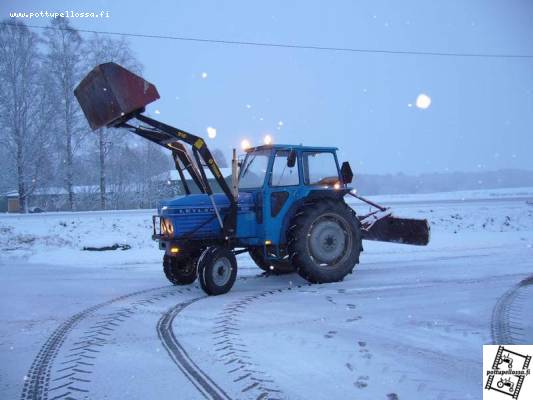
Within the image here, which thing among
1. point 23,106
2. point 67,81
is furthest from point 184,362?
point 67,81

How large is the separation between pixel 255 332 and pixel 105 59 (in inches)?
916

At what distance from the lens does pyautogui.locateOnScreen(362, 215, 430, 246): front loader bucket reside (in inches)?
328

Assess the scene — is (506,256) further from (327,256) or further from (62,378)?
(62,378)

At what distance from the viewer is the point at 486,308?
552cm

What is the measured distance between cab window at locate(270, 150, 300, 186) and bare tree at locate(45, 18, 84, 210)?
18765 mm

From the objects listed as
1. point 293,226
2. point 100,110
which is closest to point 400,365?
point 293,226

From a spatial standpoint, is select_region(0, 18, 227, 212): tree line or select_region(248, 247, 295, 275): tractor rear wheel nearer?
select_region(248, 247, 295, 275): tractor rear wheel

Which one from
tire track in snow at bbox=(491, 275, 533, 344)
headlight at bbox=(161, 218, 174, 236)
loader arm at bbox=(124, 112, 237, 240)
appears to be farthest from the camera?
headlight at bbox=(161, 218, 174, 236)

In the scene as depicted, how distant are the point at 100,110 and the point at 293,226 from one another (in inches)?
126

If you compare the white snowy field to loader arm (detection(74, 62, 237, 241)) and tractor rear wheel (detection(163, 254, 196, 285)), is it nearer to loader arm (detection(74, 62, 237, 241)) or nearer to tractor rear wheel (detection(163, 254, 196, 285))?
tractor rear wheel (detection(163, 254, 196, 285))

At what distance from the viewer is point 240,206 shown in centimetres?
710

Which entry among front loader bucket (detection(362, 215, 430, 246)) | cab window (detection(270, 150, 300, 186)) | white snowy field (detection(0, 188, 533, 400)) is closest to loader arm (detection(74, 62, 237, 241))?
cab window (detection(270, 150, 300, 186))

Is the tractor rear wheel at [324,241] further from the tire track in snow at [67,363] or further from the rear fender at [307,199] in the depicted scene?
the tire track in snow at [67,363]

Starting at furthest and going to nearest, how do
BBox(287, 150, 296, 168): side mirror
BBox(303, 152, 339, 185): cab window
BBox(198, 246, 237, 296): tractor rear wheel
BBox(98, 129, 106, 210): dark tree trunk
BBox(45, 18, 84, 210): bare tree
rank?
BBox(98, 129, 106, 210): dark tree trunk → BBox(45, 18, 84, 210): bare tree → BBox(303, 152, 339, 185): cab window → BBox(287, 150, 296, 168): side mirror → BBox(198, 246, 237, 296): tractor rear wheel
